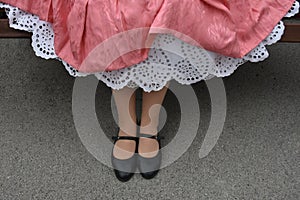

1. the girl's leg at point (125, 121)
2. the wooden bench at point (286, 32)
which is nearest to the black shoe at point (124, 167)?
the girl's leg at point (125, 121)

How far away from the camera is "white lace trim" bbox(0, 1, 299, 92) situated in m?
1.24

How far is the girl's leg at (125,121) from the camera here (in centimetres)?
138

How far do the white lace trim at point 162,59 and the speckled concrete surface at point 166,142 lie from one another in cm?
28

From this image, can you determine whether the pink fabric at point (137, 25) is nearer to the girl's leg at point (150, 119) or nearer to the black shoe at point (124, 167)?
the girl's leg at point (150, 119)

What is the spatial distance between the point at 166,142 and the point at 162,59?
1.12ft

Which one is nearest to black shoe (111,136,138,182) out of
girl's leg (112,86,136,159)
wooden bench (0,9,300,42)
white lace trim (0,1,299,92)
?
girl's leg (112,86,136,159)

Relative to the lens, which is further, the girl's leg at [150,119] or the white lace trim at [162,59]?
the girl's leg at [150,119]

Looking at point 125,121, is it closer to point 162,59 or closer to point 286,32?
point 162,59

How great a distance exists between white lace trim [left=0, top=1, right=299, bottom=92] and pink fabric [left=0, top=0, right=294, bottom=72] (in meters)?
0.03

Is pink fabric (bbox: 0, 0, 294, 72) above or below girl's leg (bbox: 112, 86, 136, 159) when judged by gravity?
above

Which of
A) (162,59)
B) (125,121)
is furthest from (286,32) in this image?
(125,121)

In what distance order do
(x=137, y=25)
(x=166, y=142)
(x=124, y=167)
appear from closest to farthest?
(x=137, y=25) → (x=124, y=167) → (x=166, y=142)

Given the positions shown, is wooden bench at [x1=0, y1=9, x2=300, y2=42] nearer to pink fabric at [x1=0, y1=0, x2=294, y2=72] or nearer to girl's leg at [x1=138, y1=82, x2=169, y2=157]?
pink fabric at [x1=0, y1=0, x2=294, y2=72]

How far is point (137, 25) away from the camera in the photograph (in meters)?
1.18
